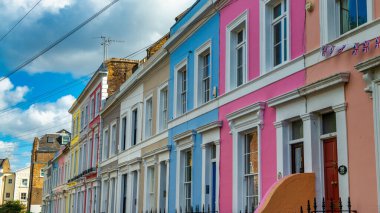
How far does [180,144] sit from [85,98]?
22911mm

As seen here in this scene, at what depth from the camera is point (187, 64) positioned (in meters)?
19.3

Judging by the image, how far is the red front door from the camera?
11.1 meters

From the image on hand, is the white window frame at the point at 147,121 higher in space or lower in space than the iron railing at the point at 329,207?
higher

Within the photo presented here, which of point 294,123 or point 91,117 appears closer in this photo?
point 294,123

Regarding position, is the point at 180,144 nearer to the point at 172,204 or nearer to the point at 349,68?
the point at 172,204

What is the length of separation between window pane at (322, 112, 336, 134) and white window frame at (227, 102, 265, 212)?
7.60ft

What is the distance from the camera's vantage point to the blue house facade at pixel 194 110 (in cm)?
1700

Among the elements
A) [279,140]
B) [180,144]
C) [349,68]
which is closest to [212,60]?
[180,144]

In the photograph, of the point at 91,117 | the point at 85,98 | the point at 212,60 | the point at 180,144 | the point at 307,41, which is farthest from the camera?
the point at 85,98

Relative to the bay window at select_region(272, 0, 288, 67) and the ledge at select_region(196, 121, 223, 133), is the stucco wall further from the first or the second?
the bay window at select_region(272, 0, 288, 67)

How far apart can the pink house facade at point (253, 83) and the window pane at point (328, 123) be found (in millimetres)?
997

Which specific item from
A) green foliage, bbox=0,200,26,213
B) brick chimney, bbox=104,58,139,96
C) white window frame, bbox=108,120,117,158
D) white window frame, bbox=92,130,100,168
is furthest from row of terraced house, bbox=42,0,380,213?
green foliage, bbox=0,200,26,213

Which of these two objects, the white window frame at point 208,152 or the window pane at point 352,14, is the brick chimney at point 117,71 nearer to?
the white window frame at point 208,152

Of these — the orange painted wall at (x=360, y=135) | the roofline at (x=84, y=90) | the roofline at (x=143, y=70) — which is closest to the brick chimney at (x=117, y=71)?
the roofline at (x=84, y=90)
